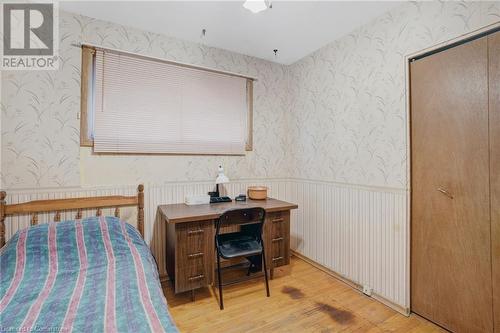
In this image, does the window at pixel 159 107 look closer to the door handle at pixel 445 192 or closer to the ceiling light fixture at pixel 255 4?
the ceiling light fixture at pixel 255 4

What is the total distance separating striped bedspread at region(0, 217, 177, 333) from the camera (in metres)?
Result: 1.05

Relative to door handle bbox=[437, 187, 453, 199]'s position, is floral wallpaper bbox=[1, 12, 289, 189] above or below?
above

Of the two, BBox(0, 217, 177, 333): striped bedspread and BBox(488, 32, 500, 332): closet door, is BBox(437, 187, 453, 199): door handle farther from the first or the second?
BBox(0, 217, 177, 333): striped bedspread

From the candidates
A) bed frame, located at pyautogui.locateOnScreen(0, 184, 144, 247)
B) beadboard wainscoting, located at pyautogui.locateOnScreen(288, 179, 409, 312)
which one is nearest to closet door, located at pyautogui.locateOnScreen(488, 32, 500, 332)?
beadboard wainscoting, located at pyautogui.locateOnScreen(288, 179, 409, 312)

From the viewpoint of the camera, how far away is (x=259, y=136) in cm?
306

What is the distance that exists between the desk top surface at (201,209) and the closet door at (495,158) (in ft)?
4.81

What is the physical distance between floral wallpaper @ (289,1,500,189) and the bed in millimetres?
1981

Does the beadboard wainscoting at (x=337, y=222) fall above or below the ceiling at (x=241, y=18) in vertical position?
below

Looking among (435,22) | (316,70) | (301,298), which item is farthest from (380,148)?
(301,298)

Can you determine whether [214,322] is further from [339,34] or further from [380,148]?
[339,34]

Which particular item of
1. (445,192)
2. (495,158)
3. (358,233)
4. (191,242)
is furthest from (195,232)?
(495,158)

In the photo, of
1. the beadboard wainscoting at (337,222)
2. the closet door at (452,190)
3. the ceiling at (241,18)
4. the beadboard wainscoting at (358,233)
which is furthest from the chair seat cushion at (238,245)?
the ceiling at (241,18)

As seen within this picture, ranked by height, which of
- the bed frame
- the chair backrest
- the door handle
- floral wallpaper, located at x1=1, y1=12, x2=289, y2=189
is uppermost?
floral wallpaper, located at x1=1, y1=12, x2=289, y2=189

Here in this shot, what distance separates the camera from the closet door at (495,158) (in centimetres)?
150
